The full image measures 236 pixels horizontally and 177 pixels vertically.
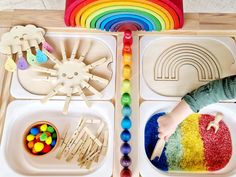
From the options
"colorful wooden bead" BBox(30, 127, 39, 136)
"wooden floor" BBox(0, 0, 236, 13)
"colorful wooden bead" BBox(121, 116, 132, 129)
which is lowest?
"colorful wooden bead" BBox(30, 127, 39, 136)

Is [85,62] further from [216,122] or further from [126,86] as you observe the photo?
[216,122]

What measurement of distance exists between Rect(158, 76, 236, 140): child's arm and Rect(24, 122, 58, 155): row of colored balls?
0.24 meters

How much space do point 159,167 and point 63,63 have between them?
332mm

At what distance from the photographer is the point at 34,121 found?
0.78 metres

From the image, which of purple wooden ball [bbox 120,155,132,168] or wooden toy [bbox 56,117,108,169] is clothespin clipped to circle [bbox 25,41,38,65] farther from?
purple wooden ball [bbox 120,155,132,168]

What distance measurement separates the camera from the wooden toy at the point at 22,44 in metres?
0.81

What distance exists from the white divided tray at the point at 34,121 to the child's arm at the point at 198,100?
0.12m

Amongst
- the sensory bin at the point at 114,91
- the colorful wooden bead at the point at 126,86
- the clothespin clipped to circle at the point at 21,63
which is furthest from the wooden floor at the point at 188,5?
the colorful wooden bead at the point at 126,86

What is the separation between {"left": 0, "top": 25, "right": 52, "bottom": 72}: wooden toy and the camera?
2.64 feet

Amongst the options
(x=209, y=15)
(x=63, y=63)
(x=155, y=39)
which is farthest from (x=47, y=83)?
(x=209, y=15)

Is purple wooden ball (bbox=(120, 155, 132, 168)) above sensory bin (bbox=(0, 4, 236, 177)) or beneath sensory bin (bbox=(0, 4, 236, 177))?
beneath

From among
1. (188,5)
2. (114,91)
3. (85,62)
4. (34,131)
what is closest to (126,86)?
(114,91)

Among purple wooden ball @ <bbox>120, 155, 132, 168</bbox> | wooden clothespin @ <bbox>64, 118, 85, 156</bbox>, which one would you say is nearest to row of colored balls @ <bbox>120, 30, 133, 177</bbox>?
purple wooden ball @ <bbox>120, 155, 132, 168</bbox>

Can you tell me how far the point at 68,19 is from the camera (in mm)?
823
